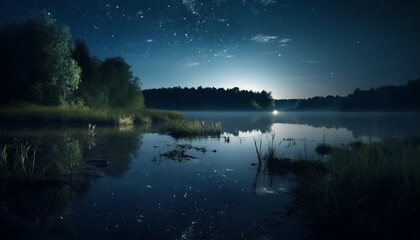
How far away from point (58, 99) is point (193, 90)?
489 feet

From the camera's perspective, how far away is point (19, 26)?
114 ft

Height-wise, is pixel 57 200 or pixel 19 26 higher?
pixel 19 26

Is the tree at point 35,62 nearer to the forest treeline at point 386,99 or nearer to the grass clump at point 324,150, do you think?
the grass clump at point 324,150

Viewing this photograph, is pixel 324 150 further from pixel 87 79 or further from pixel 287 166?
pixel 87 79

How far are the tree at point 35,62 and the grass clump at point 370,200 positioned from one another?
122 feet

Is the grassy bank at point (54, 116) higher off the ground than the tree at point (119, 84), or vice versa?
the tree at point (119, 84)

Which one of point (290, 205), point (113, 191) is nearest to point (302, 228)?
point (290, 205)

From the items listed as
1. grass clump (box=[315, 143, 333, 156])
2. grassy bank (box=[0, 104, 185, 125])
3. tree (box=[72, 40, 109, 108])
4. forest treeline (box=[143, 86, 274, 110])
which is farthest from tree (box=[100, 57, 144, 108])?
forest treeline (box=[143, 86, 274, 110])

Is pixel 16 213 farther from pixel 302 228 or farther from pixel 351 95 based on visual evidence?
pixel 351 95

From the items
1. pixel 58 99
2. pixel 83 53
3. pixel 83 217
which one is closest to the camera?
pixel 83 217

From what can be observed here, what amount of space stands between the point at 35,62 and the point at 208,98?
150 m

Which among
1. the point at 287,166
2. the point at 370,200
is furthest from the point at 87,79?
the point at 370,200

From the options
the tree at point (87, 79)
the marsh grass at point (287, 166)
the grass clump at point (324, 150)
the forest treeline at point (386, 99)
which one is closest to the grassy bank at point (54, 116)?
the tree at point (87, 79)

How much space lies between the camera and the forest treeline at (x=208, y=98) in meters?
173
